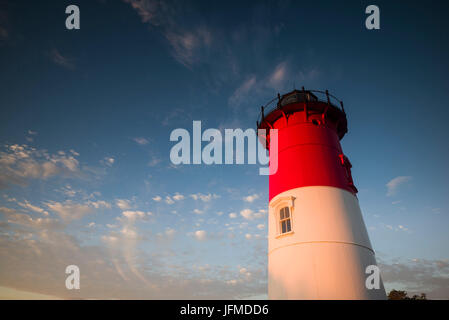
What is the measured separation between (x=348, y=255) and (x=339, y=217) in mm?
1781

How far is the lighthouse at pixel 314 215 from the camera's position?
1072cm

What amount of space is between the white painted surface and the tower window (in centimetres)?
23

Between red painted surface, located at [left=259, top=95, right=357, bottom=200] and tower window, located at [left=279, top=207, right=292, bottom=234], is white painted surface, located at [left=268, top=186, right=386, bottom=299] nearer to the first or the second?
tower window, located at [left=279, top=207, right=292, bottom=234]

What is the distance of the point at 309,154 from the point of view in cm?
1388

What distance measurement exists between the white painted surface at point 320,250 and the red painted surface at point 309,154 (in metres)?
0.66

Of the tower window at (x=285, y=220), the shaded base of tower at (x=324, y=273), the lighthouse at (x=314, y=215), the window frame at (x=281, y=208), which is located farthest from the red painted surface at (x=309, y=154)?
the shaded base of tower at (x=324, y=273)

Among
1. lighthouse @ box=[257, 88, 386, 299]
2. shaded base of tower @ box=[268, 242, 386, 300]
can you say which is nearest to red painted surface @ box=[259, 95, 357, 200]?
lighthouse @ box=[257, 88, 386, 299]

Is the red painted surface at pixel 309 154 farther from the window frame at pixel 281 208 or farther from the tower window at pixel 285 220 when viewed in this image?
the tower window at pixel 285 220

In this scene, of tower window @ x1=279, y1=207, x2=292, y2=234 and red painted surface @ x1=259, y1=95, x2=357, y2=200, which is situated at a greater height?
red painted surface @ x1=259, y1=95, x2=357, y2=200

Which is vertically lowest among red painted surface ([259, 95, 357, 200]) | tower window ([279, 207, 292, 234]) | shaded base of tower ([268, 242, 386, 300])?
shaded base of tower ([268, 242, 386, 300])

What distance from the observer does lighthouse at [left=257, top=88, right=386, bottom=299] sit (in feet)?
35.2

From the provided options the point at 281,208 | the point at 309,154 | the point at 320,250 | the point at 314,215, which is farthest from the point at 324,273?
the point at 309,154

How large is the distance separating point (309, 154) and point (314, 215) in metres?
3.66
